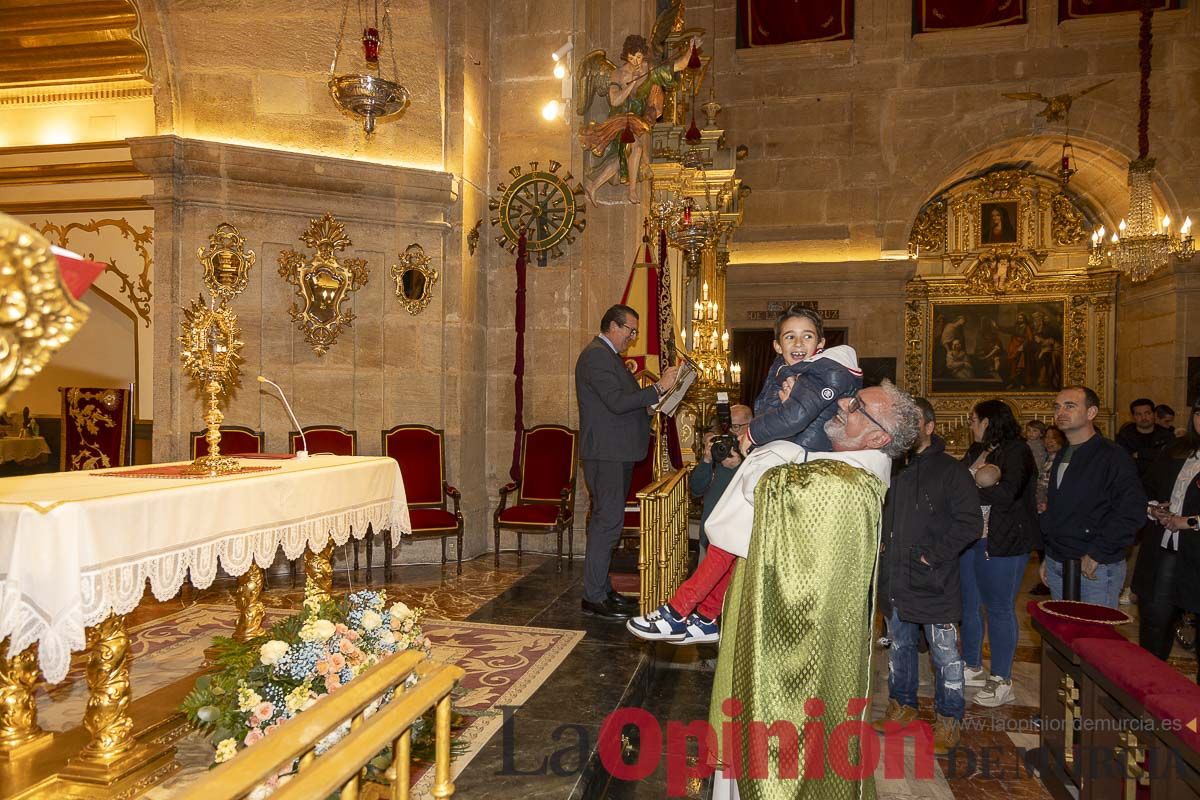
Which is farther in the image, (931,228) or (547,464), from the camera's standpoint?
(931,228)

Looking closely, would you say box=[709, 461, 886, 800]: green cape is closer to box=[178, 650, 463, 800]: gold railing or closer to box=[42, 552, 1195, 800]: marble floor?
box=[42, 552, 1195, 800]: marble floor

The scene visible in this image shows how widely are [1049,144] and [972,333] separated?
3.85 m

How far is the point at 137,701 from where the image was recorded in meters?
3.77

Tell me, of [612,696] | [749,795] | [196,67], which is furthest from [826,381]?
[196,67]

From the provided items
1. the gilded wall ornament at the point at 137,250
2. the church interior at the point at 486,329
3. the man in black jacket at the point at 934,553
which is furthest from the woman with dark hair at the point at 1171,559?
the gilded wall ornament at the point at 137,250

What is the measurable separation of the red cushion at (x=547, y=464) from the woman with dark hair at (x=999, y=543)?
154 inches

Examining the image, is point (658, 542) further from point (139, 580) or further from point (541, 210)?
point (541, 210)

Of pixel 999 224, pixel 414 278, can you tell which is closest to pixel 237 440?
pixel 414 278

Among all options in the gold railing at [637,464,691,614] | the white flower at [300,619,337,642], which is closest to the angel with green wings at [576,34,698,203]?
the gold railing at [637,464,691,614]

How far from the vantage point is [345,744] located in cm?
131

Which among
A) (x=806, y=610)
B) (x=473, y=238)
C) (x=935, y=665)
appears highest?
(x=473, y=238)

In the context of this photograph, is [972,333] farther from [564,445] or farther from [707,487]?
[707,487]

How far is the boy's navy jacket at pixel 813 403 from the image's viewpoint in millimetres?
2854

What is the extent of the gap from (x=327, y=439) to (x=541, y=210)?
316 centimetres
